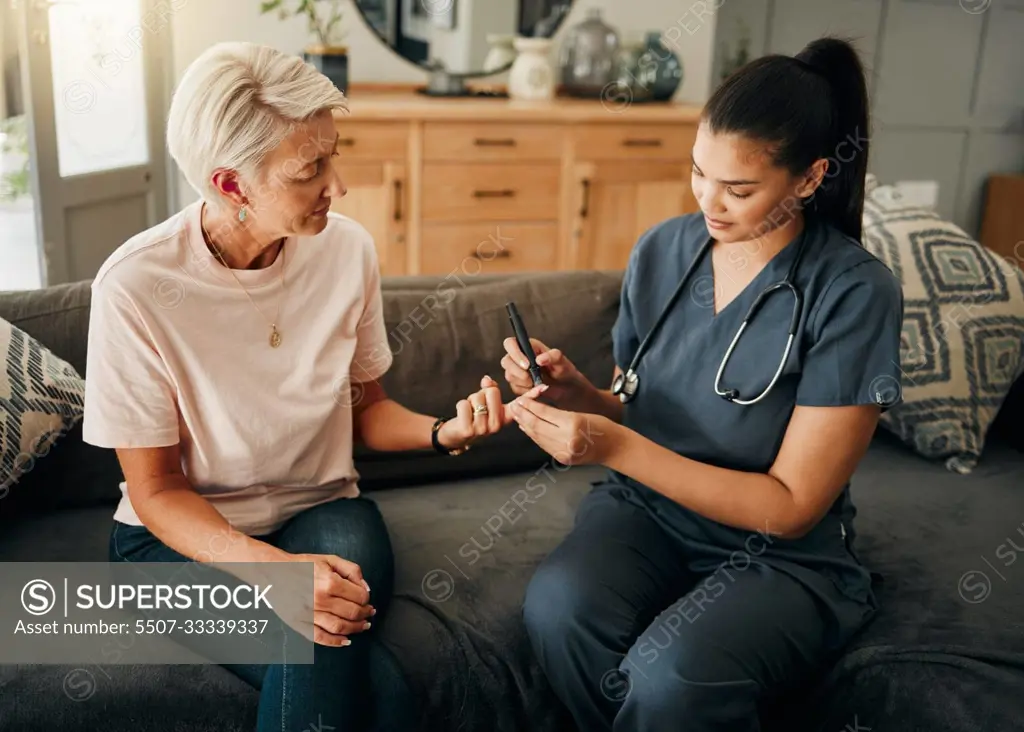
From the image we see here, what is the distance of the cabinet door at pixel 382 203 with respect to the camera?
11.1ft

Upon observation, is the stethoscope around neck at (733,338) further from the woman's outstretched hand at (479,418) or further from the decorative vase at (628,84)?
the decorative vase at (628,84)

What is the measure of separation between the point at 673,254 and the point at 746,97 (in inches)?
11.9

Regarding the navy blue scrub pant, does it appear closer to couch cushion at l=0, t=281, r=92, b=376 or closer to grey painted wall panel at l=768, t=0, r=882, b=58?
couch cushion at l=0, t=281, r=92, b=376


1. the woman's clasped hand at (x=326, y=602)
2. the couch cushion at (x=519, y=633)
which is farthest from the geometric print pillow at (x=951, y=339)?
the woman's clasped hand at (x=326, y=602)

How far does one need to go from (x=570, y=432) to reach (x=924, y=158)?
14.4 feet

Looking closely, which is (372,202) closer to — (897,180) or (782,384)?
(782,384)

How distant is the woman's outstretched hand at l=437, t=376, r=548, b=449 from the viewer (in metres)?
1.46

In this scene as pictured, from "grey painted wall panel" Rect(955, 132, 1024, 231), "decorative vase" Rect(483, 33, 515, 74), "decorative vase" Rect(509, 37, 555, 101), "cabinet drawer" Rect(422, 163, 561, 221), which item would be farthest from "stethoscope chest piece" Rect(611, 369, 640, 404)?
"grey painted wall panel" Rect(955, 132, 1024, 231)

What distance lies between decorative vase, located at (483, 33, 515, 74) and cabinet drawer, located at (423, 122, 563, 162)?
0.53 meters

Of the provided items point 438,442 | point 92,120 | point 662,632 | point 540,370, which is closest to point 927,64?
point 92,120

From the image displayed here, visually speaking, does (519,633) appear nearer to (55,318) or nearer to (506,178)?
(55,318)

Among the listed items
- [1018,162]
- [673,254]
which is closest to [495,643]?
[673,254]

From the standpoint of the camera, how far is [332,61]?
335 cm

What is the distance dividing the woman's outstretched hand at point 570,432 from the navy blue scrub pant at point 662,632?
0.60 ft
